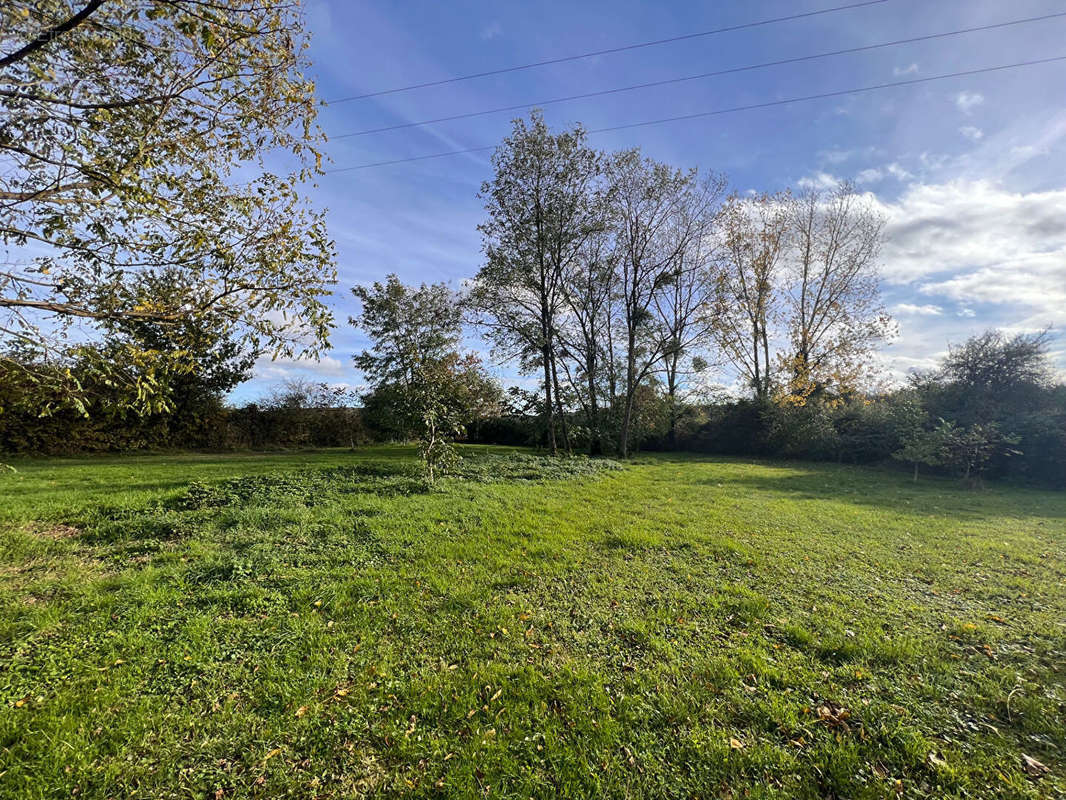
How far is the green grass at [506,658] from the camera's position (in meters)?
2.20

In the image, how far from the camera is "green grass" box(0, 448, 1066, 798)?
2.20 metres

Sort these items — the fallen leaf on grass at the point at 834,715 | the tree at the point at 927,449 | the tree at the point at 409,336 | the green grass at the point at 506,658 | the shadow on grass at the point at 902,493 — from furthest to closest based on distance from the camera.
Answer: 1. the tree at the point at 409,336
2. the tree at the point at 927,449
3. the shadow on grass at the point at 902,493
4. the fallen leaf on grass at the point at 834,715
5. the green grass at the point at 506,658

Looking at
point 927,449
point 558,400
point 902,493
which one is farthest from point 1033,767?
point 558,400

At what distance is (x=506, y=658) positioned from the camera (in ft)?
10.5

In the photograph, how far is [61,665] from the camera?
2.80 meters

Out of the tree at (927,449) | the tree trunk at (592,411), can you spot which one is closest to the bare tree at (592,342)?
the tree trunk at (592,411)

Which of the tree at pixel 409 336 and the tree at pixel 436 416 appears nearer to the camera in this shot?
the tree at pixel 436 416

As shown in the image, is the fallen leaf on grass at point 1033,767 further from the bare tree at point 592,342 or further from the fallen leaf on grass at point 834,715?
the bare tree at point 592,342

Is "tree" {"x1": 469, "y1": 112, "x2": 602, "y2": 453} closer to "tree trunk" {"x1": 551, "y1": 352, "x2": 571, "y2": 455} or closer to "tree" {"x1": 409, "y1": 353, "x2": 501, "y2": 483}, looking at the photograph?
"tree trunk" {"x1": 551, "y1": 352, "x2": 571, "y2": 455}

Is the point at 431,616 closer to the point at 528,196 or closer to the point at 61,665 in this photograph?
the point at 61,665

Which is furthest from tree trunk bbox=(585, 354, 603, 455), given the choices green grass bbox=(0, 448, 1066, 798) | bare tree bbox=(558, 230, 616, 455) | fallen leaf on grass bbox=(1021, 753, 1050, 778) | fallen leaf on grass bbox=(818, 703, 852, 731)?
fallen leaf on grass bbox=(1021, 753, 1050, 778)

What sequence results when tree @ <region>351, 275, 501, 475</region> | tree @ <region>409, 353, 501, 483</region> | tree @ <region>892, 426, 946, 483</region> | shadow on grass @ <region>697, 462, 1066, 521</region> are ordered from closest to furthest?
shadow on grass @ <region>697, 462, 1066, 521</region> → tree @ <region>409, 353, 501, 483</region> → tree @ <region>892, 426, 946, 483</region> → tree @ <region>351, 275, 501, 475</region>

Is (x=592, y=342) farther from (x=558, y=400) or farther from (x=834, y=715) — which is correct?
(x=834, y=715)

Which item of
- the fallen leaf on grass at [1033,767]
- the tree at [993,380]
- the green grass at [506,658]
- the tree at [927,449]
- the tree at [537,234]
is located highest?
the tree at [537,234]
